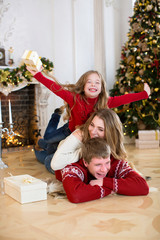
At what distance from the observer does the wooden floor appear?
1.88m

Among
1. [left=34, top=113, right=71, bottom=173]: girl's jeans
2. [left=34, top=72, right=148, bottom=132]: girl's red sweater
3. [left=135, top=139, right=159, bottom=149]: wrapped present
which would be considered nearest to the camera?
[left=34, top=72, right=148, bottom=132]: girl's red sweater

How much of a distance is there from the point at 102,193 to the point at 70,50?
15.0 feet

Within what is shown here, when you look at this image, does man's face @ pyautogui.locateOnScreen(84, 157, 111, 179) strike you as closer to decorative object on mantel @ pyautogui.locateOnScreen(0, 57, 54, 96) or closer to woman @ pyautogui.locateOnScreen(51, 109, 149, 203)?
woman @ pyautogui.locateOnScreen(51, 109, 149, 203)

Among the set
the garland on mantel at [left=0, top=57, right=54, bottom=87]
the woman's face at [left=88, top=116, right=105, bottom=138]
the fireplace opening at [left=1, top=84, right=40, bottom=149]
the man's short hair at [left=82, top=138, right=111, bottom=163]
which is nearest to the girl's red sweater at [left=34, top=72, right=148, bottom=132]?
the woman's face at [left=88, top=116, right=105, bottom=138]

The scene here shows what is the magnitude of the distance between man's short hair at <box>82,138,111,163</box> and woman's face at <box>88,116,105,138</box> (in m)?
0.09

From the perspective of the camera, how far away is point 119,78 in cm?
615

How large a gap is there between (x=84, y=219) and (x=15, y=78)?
12.9 ft

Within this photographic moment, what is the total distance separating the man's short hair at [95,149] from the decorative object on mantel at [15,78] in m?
3.23

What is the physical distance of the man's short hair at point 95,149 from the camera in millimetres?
2572

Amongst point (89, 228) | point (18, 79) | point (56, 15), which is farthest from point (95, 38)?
point (89, 228)

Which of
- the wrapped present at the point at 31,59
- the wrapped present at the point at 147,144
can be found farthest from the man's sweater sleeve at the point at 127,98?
the wrapped present at the point at 147,144

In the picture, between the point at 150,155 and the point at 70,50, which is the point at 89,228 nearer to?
the point at 150,155

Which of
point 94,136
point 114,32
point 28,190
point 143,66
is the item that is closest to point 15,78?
point 143,66

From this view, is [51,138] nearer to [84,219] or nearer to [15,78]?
[84,219]
